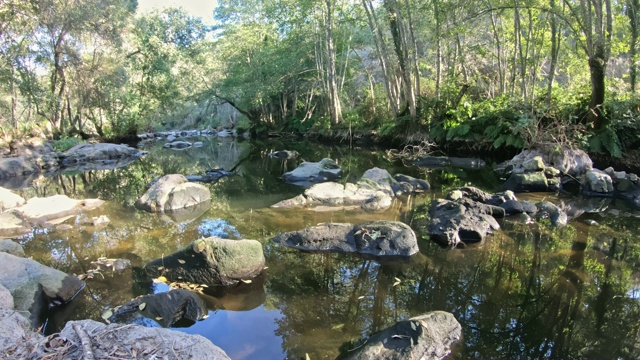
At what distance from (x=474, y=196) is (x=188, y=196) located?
632 centimetres

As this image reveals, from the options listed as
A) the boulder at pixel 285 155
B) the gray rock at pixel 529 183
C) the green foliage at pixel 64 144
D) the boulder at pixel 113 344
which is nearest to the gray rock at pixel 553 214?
the gray rock at pixel 529 183

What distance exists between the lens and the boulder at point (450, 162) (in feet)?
45.8

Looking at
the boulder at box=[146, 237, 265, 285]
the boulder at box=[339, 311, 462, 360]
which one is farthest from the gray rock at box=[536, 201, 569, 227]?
the boulder at box=[146, 237, 265, 285]

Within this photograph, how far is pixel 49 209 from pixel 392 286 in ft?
24.6

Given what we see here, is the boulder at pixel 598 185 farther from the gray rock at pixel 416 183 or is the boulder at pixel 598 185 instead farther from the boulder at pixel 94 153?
the boulder at pixel 94 153

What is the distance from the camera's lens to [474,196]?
8578 mm

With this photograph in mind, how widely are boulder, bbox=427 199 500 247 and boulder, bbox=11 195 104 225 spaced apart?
7.38 m

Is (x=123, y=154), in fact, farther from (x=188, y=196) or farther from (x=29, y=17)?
(x=188, y=196)

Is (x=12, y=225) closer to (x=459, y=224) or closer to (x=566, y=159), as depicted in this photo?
(x=459, y=224)

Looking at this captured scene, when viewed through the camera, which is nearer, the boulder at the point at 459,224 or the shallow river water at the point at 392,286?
the shallow river water at the point at 392,286

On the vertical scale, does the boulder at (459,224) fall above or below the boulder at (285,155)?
below

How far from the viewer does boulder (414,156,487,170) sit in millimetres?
13961

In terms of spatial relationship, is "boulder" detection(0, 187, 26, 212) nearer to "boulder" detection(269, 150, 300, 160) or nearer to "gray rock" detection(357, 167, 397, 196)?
"gray rock" detection(357, 167, 397, 196)

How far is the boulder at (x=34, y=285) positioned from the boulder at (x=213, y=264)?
0.98 m
